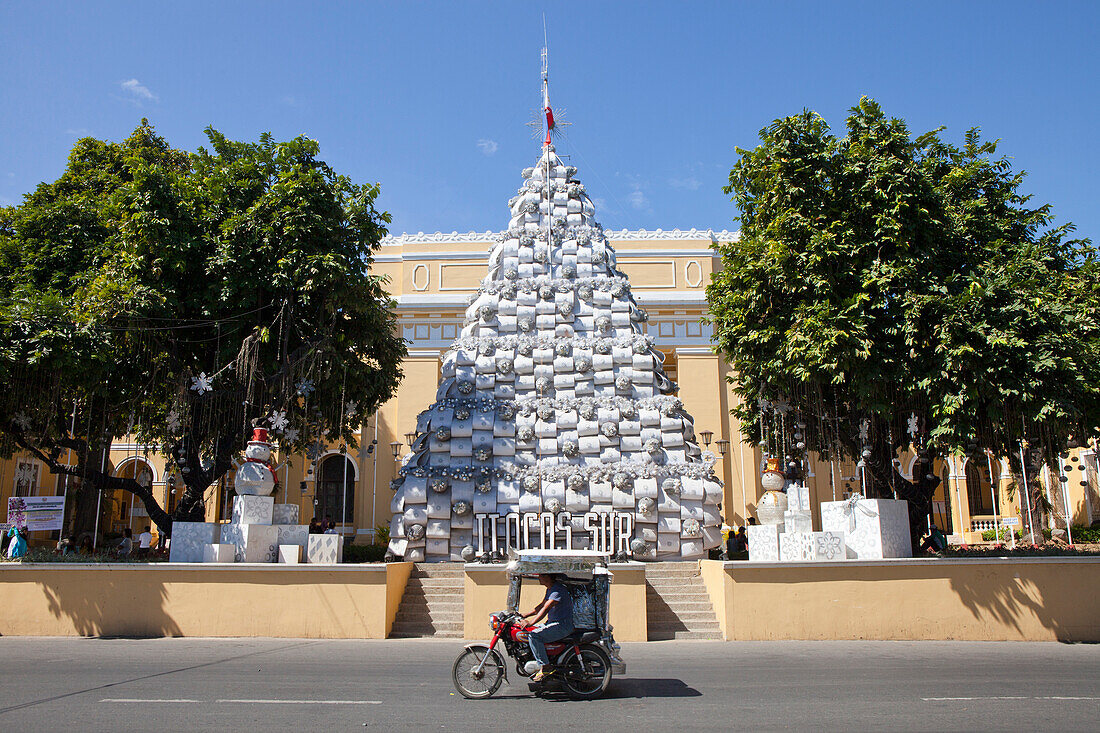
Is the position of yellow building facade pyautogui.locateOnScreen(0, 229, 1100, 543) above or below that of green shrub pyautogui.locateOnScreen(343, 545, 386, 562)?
above

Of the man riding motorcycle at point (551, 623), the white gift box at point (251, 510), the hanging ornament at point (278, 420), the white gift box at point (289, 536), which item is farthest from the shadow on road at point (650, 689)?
the hanging ornament at point (278, 420)

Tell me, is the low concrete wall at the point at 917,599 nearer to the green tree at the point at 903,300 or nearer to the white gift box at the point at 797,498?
the white gift box at the point at 797,498

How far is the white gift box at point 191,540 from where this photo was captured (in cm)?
1282

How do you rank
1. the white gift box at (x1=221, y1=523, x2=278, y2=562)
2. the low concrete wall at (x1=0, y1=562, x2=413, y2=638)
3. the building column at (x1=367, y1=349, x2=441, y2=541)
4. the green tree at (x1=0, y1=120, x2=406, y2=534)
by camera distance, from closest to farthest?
the low concrete wall at (x1=0, y1=562, x2=413, y2=638)
the white gift box at (x1=221, y1=523, x2=278, y2=562)
the green tree at (x1=0, y1=120, x2=406, y2=534)
the building column at (x1=367, y1=349, x2=441, y2=541)

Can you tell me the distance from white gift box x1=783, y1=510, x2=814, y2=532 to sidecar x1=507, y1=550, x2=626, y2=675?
5.87 m

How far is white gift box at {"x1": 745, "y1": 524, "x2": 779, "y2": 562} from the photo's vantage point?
13109 millimetres

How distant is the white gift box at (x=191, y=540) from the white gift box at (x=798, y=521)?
9593 mm

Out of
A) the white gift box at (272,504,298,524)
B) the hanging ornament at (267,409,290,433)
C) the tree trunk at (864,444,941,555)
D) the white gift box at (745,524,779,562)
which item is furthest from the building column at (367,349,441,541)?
the tree trunk at (864,444,941,555)

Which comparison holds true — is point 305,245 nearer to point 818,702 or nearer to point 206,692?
point 206,692

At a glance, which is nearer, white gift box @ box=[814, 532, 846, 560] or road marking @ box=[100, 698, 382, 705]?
road marking @ box=[100, 698, 382, 705]

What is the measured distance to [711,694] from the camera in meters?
7.64

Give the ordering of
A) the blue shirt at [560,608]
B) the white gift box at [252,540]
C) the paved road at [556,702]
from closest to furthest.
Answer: the paved road at [556,702] → the blue shirt at [560,608] → the white gift box at [252,540]

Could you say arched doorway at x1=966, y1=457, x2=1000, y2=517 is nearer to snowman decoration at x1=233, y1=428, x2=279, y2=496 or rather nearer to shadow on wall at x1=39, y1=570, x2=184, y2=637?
snowman decoration at x1=233, y1=428, x2=279, y2=496

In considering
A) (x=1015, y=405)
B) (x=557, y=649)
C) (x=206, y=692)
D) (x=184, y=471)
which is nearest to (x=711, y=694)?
(x=557, y=649)
